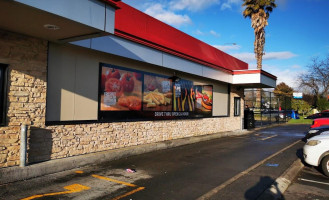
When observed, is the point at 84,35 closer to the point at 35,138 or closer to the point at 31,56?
the point at 31,56

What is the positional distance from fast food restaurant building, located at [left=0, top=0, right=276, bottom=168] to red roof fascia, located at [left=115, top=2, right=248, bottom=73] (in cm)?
5

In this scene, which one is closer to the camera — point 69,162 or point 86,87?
point 69,162

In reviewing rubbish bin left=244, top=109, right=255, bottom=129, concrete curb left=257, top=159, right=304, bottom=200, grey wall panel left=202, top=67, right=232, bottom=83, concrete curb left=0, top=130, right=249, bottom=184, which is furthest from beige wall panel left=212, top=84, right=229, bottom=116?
concrete curb left=257, top=159, right=304, bottom=200

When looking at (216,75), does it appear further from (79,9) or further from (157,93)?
(79,9)

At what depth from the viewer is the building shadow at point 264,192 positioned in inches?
210

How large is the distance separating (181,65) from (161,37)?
1.60 m

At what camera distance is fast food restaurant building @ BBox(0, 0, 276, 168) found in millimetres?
6113

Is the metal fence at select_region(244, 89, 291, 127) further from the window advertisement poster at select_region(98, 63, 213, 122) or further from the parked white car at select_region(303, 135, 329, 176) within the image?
the parked white car at select_region(303, 135, 329, 176)

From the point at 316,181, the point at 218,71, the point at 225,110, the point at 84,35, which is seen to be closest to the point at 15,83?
the point at 84,35

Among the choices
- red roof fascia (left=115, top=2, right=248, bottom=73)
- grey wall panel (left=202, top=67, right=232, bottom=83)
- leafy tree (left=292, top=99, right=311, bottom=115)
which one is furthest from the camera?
leafy tree (left=292, top=99, right=311, bottom=115)

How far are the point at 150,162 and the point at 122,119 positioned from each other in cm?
204

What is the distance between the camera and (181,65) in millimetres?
12055

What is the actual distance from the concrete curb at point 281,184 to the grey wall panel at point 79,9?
16.4 ft

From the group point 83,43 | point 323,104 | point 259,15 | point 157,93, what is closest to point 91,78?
point 83,43
